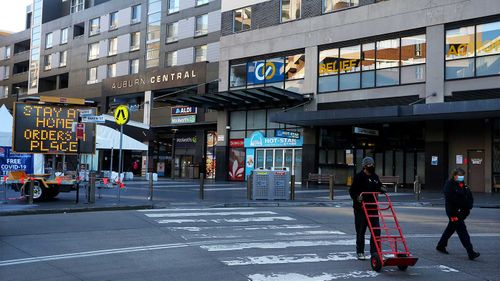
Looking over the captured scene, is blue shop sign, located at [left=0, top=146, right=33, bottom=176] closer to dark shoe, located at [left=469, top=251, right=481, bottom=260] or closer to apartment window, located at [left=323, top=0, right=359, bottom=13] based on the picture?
dark shoe, located at [left=469, top=251, right=481, bottom=260]

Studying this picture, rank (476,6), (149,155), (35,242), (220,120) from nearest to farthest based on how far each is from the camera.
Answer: (35,242), (476,6), (220,120), (149,155)

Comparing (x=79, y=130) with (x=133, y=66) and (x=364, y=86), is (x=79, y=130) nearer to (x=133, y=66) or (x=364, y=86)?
(x=364, y=86)

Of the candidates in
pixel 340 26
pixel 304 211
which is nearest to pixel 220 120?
pixel 340 26

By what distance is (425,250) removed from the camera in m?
9.27

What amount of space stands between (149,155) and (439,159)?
85.3 ft

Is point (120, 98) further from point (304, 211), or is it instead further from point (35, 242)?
point (35, 242)

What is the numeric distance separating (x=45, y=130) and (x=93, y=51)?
36033 millimetres

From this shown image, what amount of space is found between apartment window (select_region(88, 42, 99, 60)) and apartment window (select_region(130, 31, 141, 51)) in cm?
538

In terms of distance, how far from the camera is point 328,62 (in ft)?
96.5

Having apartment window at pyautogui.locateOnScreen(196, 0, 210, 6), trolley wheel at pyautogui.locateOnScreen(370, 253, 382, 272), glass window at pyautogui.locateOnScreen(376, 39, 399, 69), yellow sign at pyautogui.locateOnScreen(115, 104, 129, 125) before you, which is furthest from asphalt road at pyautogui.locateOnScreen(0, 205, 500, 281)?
apartment window at pyautogui.locateOnScreen(196, 0, 210, 6)

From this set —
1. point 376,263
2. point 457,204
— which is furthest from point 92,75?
point 376,263

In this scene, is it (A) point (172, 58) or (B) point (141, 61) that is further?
(B) point (141, 61)

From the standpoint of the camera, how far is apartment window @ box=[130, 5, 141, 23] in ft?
151

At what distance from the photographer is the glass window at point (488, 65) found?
23.5 metres
